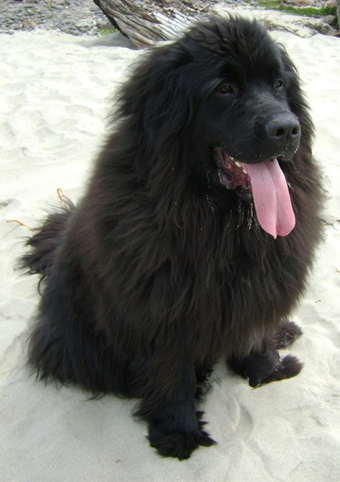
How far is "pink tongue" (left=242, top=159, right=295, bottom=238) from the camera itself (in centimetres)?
185

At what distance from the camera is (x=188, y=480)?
81.8 inches

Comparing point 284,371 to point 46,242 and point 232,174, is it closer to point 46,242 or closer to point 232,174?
point 232,174

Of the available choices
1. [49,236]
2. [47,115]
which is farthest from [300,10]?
[49,236]

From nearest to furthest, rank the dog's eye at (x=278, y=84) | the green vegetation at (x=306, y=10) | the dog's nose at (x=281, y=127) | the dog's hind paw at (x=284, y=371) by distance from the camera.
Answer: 1. the dog's nose at (x=281, y=127)
2. the dog's eye at (x=278, y=84)
3. the dog's hind paw at (x=284, y=371)
4. the green vegetation at (x=306, y=10)

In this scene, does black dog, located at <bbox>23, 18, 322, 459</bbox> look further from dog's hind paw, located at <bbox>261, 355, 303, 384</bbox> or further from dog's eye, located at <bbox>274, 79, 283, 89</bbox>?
dog's hind paw, located at <bbox>261, 355, 303, 384</bbox>

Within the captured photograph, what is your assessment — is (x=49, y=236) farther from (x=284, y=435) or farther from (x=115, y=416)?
(x=284, y=435)

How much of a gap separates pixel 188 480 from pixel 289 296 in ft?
2.73

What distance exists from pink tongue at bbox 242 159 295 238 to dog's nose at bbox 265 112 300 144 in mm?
142

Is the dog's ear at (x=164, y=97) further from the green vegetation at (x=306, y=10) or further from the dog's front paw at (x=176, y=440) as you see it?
the green vegetation at (x=306, y=10)

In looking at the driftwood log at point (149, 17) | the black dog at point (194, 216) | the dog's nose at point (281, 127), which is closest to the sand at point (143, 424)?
the black dog at point (194, 216)

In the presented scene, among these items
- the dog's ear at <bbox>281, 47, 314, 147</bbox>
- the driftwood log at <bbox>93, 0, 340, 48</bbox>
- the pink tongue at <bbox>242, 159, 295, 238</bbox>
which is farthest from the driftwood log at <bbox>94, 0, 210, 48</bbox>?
the pink tongue at <bbox>242, 159, 295, 238</bbox>

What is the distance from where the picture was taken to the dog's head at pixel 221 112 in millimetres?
1852

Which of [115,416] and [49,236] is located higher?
[49,236]

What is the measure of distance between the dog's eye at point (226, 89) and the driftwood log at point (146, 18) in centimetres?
497
